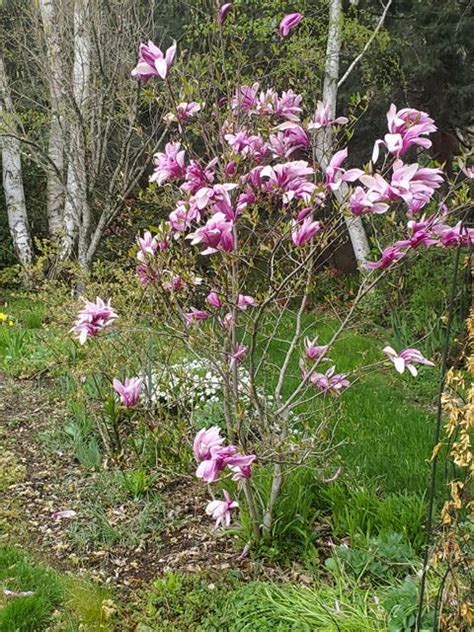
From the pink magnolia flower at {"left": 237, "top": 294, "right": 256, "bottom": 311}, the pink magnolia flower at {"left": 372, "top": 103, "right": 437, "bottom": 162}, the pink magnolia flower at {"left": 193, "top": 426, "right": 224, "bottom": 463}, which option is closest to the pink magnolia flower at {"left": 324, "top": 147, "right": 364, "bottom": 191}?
the pink magnolia flower at {"left": 372, "top": 103, "right": 437, "bottom": 162}

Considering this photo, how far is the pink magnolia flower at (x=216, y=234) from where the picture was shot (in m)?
2.08

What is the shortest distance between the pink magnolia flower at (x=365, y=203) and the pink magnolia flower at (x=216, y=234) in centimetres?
40

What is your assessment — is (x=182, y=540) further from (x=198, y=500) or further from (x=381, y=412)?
(x=381, y=412)

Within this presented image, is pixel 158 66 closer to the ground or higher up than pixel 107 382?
higher up

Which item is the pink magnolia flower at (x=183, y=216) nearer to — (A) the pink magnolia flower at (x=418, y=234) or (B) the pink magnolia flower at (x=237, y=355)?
(B) the pink magnolia flower at (x=237, y=355)

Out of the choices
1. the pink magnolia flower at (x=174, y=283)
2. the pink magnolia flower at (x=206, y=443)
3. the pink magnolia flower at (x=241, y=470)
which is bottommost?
the pink magnolia flower at (x=241, y=470)

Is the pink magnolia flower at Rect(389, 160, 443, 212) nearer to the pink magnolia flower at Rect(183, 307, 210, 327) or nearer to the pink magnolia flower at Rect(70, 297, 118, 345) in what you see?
the pink magnolia flower at Rect(183, 307, 210, 327)

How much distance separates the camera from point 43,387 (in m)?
5.02

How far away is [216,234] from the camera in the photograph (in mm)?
2102

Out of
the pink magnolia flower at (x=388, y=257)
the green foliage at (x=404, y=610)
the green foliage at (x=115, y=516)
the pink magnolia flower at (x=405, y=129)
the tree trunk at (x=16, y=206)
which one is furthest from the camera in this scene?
the tree trunk at (x=16, y=206)

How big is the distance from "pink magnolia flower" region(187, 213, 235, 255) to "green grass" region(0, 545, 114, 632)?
1.41 m

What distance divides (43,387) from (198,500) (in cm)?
222

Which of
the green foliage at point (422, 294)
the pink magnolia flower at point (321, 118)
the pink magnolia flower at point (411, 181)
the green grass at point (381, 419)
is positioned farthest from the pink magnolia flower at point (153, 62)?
the green foliage at point (422, 294)

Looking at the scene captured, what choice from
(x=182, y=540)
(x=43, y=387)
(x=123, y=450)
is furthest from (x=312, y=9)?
(x=182, y=540)
